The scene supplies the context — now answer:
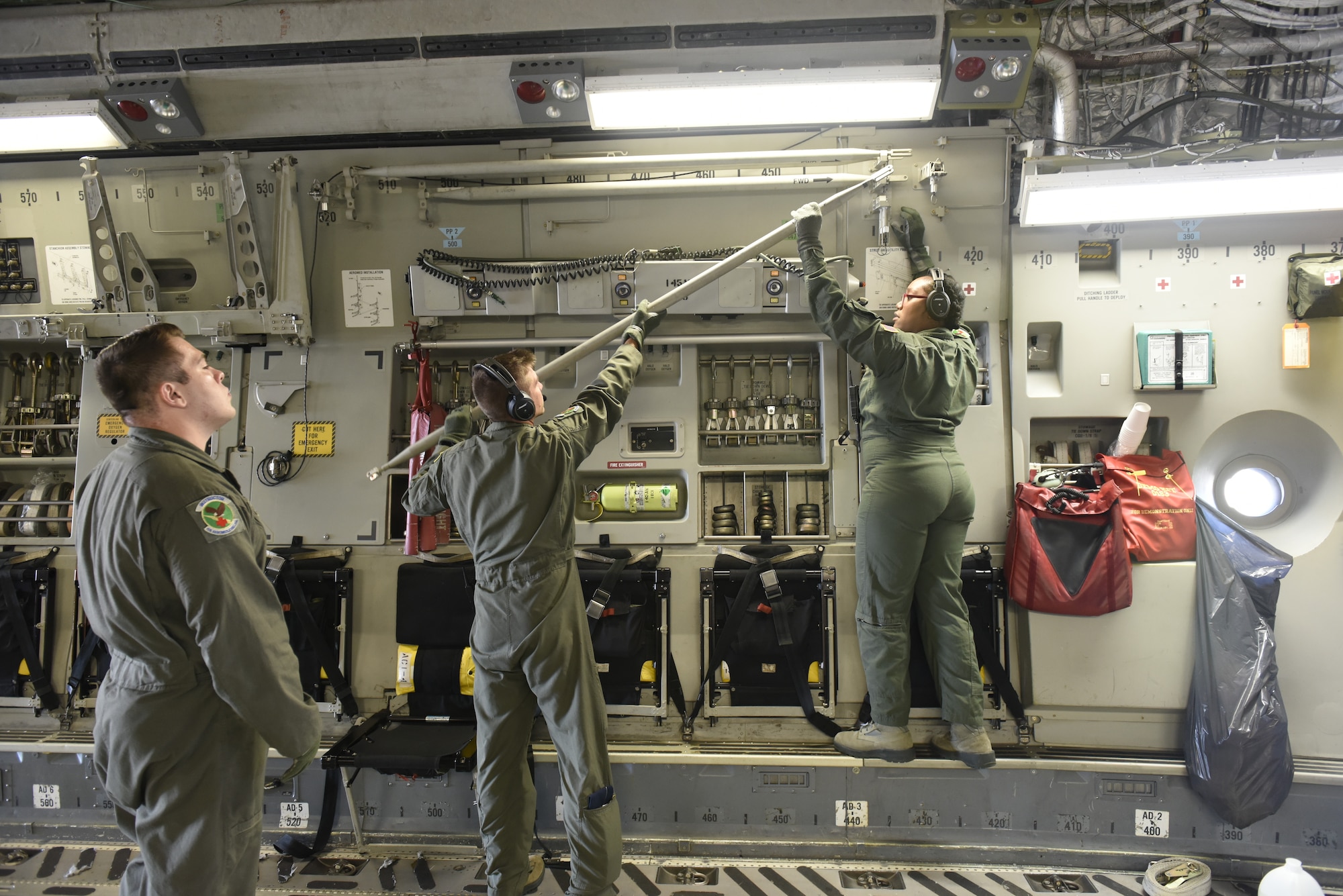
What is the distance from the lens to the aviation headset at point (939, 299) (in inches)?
117

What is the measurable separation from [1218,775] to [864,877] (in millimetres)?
1728

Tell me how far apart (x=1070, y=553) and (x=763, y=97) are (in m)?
2.75

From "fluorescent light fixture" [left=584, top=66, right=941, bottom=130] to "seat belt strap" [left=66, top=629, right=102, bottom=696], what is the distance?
393cm

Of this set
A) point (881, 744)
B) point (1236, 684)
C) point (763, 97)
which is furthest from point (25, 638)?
point (1236, 684)

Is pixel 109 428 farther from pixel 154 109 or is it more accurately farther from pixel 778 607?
pixel 778 607

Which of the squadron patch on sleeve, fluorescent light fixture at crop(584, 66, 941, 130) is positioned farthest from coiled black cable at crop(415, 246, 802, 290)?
the squadron patch on sleeve

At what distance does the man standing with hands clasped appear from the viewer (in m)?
1.85

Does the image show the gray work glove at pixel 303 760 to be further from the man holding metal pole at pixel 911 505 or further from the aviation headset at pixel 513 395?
the man holding metal pole at pixel 911 505

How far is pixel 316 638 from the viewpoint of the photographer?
11.4 feet

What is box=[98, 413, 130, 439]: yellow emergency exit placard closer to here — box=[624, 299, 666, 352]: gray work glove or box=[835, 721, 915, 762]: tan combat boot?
box=[624, 299, 666, 352]: gray work glove

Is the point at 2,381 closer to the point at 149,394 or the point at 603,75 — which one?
the point at 149,394

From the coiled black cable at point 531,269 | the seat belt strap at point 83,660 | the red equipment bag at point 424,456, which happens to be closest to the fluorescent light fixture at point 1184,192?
the coiled black cable at point 531,269

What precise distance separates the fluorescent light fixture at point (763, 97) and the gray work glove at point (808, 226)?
66 cm

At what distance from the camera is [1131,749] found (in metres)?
3.33
